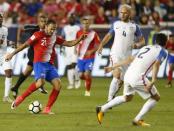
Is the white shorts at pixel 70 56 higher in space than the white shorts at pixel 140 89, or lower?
lower

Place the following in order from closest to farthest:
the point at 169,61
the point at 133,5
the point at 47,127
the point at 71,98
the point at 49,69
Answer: the point at 47,127, the point at 49,69, the point at 71,98, the point at 169,61, the point at 133,5

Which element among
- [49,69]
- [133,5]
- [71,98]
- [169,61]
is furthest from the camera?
[133,5]

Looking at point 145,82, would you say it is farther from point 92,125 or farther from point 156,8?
point 156,8

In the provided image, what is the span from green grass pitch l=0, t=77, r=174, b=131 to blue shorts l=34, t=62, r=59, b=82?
33.3 inches

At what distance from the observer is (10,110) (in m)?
17.9

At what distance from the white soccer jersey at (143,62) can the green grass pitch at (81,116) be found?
95 centimetres

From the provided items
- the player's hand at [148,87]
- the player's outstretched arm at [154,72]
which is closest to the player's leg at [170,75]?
the player's hand at [148,87]

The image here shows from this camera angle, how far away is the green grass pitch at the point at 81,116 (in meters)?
14.8

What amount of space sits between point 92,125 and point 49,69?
2458 mm

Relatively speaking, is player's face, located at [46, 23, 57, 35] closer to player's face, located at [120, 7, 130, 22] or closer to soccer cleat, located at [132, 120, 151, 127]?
player's face, located at [120, 7, 130, 22]

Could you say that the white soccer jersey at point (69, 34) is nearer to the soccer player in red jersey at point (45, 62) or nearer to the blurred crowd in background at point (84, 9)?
the blurred crowd in background at point (84, 9)

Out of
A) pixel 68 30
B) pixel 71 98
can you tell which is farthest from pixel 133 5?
pixel 71 98

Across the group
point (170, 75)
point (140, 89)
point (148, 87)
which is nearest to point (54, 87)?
point (140, 89)

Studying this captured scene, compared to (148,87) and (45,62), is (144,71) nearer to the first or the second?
(148,87)
